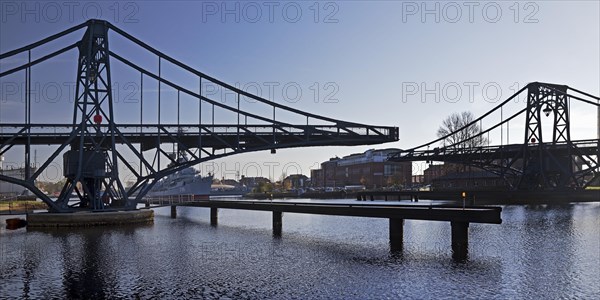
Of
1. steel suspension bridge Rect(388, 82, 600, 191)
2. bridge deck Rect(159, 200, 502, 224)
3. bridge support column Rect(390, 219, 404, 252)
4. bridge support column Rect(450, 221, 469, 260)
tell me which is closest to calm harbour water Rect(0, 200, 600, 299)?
bridge support column Rect(450, 221, 469, 260)

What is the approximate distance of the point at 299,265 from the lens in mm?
27703

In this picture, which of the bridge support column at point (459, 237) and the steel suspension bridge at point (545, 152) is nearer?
the bridge support column at point (459, 237)

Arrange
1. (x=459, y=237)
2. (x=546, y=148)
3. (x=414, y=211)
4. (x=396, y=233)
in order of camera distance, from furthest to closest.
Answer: (x=546, y=148)
(x=396, y=233)
(x=414, y=211)
(x=459, y=237)

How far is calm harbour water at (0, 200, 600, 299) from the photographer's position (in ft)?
71.2

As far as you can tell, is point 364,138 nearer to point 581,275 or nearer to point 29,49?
point 29,49

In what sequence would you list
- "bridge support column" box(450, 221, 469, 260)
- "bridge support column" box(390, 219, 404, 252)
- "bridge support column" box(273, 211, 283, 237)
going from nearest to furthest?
"bridge support column" box(450, 221, 469, 260) < "bridge support column" box(390, 219, 404, 252) < "bridge support column" box(273, 211, 283, 237)

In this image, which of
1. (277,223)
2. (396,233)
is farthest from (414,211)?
(277,223)

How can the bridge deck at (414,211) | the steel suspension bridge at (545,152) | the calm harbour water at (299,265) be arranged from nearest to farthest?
the calm harbour water at (299,265) < the bridge deck at (414,211) < the steel suspension bridge at (545,152)

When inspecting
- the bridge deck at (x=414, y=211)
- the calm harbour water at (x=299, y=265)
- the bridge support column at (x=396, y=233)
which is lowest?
the calm harbour water at (x=299, y=265)

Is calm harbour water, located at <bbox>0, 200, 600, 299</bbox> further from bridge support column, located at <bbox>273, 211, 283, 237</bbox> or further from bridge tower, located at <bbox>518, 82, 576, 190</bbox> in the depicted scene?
bridge tower, located at <bbox>518, 82, 576, 190</bbox>

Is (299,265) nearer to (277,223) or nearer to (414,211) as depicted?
(414,211)

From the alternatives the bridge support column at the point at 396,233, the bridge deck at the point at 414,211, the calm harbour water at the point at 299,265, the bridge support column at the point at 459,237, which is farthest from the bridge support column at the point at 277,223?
the bridge support column at the point at 459,237

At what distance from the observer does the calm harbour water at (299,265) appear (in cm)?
2170

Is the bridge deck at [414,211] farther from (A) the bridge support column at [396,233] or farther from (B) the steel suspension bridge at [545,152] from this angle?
(B) the steel suspension bridge at [545,152]
